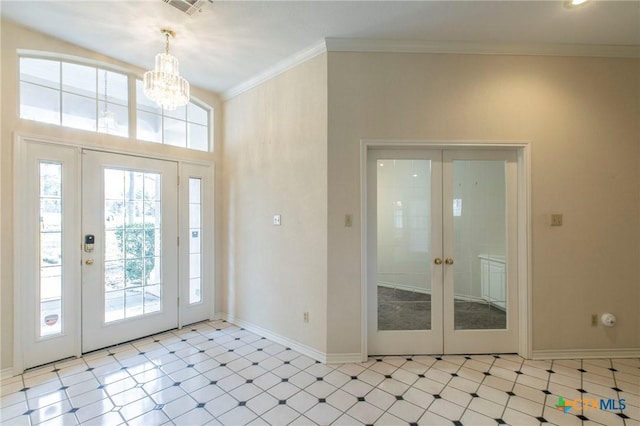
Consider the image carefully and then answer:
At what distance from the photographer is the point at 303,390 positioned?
233 cm

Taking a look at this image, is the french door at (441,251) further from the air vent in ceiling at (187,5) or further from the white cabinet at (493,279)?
the air vent in ceiling at (187,5)

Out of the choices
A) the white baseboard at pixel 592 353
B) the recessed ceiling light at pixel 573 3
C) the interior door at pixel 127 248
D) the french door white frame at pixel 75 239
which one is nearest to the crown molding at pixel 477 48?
the recessed ceiling light at pixel 573 3

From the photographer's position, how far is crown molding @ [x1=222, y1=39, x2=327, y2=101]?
286cm

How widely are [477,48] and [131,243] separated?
4.24 metres

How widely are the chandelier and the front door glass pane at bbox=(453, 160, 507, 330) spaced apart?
277 cm

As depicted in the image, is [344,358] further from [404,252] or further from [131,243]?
[131,243]

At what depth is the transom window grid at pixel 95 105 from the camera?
8.84 ft

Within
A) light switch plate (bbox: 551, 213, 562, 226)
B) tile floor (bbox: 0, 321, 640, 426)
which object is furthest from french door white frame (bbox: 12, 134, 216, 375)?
light switch plate (bbox: 551, 213, 562, 226)

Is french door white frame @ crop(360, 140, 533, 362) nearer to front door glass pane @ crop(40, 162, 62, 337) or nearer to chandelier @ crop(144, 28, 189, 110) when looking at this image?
chandelier @ crop(144, 28, 189, 110)

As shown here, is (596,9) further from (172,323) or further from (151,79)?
(172,323)

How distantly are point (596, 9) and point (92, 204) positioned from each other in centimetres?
496

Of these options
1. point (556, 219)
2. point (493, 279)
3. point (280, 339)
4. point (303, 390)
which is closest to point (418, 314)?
point (493, 279)

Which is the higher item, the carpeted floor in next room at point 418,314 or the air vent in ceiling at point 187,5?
the air vent in ceiling at point 187,5

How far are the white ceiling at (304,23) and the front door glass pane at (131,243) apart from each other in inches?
54.7
